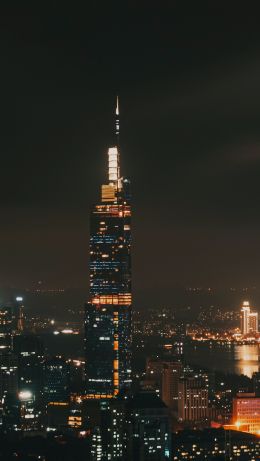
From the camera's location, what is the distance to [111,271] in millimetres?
20453

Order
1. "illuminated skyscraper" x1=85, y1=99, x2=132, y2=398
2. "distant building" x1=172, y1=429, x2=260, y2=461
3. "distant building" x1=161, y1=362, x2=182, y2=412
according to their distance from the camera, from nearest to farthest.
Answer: "distant building" x1=172, y1=429, x2=260, y2=461
"distant building" x1=161, y1=362, x2=182, y2=412
"illuminated skyscraper" x1=85, y1=99, x2=132, y2=398

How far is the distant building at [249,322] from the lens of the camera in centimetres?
3440

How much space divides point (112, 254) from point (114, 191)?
101cm

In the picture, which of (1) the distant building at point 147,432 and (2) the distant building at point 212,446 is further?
(2) the distant building at point 212,446

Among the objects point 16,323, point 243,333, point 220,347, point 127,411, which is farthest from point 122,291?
point 243,333

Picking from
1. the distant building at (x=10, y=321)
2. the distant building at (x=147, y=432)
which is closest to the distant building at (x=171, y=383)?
the distant building at (x=10, y=321)

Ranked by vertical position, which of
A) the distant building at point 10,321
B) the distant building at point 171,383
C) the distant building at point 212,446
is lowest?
the distant building at point 212,446

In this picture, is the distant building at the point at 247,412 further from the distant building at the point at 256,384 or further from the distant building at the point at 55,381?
the distant building at the point at 55,381

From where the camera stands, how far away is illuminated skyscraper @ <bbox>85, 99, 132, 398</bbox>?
20.2 metres

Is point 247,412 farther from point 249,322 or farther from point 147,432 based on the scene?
point 249,322

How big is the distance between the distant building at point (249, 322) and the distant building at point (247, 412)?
1718cm

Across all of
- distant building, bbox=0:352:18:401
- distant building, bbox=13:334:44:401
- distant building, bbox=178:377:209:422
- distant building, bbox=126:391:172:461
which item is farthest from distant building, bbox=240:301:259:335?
distant building, bbox=126:391:172:461

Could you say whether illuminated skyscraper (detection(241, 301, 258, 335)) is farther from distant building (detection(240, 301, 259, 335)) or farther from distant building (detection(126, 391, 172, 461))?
distant building (detection(126, 391, 172, 461))

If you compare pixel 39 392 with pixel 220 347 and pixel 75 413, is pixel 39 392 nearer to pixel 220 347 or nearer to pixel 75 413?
pixel 75 413
